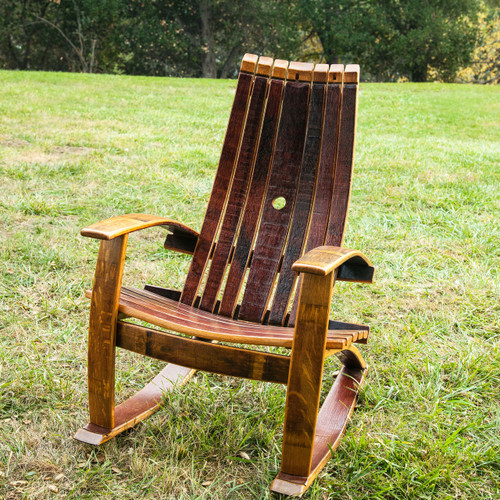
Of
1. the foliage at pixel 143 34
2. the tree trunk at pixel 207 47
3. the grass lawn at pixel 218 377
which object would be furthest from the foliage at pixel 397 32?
the grass lawn at pixel 218 377

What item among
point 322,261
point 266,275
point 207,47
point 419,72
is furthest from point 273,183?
point 419,72

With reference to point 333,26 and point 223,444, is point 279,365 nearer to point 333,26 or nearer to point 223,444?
point 223,444

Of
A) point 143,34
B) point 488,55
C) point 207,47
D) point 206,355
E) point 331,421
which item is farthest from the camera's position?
point 488,55

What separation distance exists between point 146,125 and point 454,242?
17.0ft

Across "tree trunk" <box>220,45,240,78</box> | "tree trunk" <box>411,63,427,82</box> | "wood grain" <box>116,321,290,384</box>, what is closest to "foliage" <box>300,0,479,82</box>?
"tree trunk" <box>411,63,427,82</box>

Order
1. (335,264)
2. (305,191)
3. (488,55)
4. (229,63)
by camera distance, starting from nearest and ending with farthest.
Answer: (335,264) < (305,191) < (229,63) < (488,55)

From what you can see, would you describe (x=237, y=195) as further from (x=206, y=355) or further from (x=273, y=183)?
(x=206, y=355)

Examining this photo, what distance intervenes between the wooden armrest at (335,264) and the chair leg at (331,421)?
0.91 feet

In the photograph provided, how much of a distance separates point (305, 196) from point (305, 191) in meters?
0.03

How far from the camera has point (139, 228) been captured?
75.3 inches

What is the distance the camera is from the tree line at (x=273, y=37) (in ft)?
71.9

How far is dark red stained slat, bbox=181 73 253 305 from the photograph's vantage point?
8.16 feet

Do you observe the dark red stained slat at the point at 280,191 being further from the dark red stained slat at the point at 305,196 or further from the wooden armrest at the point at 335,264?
the wooden armrest at the point at 335,264

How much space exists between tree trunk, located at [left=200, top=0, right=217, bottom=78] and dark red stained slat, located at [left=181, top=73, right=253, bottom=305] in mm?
21489
